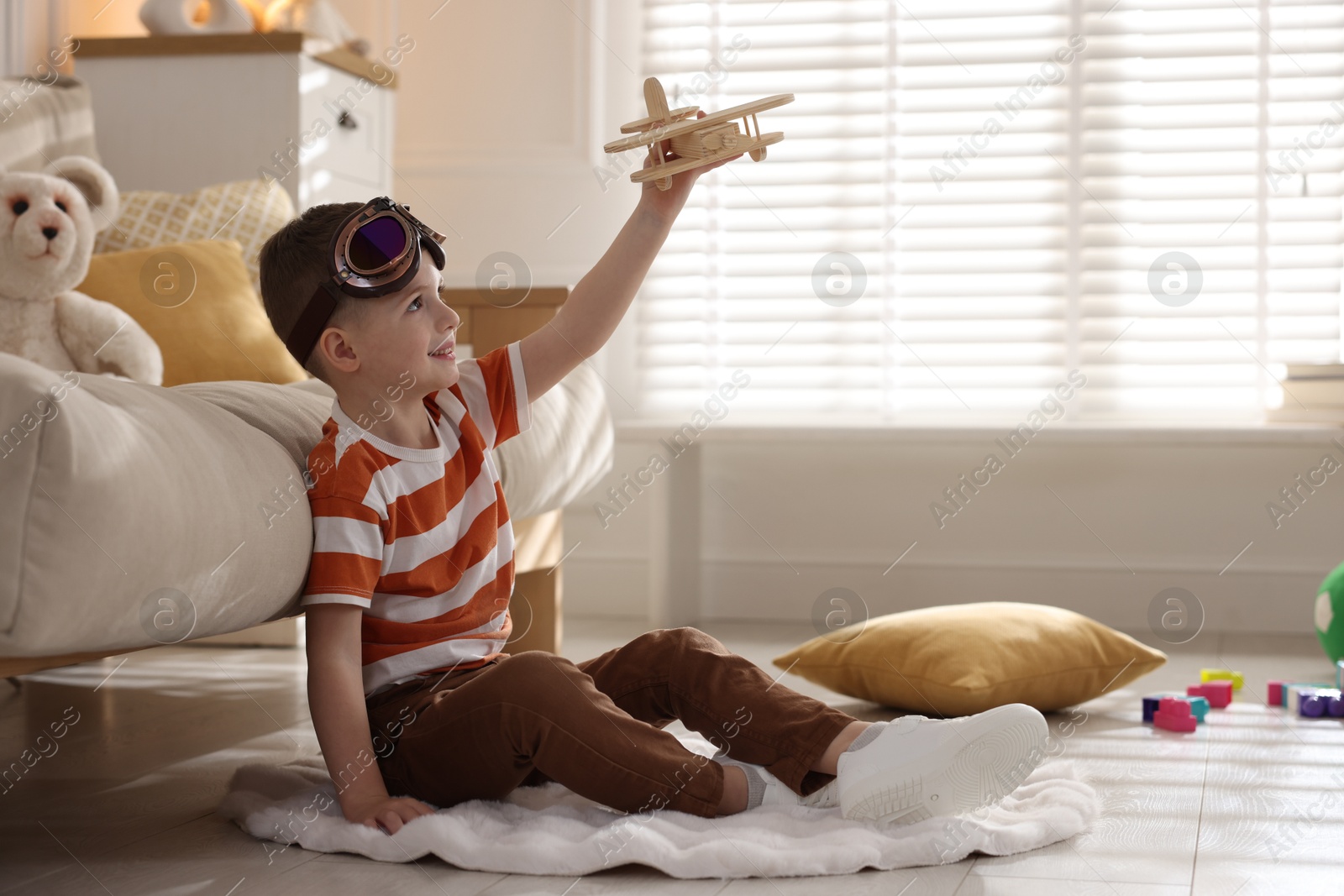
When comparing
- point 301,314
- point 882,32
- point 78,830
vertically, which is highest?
point 882,32

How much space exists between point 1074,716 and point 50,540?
1239 mm

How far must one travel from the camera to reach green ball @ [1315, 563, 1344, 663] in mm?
1797

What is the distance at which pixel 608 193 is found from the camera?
2.63 meters

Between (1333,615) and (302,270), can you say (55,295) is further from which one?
(1333,615)

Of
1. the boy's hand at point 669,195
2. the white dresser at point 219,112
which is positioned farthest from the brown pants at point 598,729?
the white dresser at point 219,112

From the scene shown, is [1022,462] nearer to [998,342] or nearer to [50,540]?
[998,342]

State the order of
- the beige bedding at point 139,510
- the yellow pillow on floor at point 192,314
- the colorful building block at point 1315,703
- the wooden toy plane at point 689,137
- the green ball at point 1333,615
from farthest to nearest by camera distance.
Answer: the green ball at point 1333,615
the yellow pillow on floor at point 192,314
the colorful building block at point 1315,703
the wooden toy plane at point 689,137
the beige bedding at point 139,510

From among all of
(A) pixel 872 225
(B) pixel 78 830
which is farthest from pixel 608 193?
(B) pixel 78 830

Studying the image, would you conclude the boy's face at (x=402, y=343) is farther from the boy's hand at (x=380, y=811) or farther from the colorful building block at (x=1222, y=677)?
the colorful building block at (x=1222, y=677)

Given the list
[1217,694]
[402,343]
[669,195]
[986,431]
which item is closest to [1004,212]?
[986,431]

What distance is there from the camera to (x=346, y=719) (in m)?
1.01

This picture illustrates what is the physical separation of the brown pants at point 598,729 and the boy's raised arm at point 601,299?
0.31 m

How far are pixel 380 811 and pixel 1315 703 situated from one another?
117 cm

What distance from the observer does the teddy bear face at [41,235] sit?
146 cm
